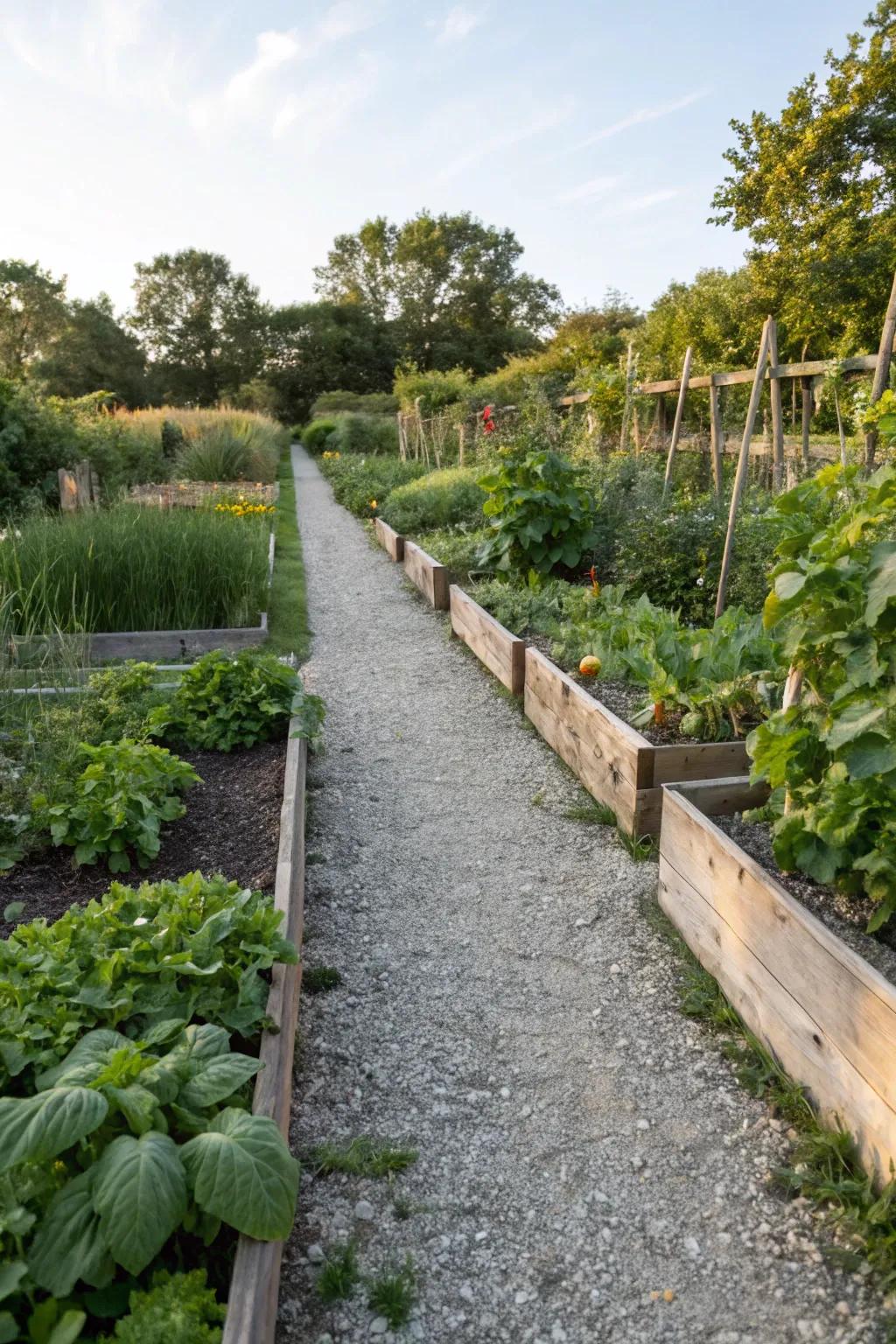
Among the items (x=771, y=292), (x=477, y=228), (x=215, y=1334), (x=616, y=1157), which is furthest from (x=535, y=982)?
(x=477, y=228)

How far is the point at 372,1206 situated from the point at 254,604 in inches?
193

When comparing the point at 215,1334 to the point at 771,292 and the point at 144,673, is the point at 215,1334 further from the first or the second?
the point at 771,292

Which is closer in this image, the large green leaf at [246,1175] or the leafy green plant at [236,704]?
the large green leaf at [246,1175]

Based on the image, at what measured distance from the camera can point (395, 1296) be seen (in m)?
1.84

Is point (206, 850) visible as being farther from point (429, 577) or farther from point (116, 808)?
point (429, 577)

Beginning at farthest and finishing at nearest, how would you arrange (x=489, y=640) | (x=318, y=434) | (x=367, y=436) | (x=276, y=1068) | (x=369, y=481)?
(x=318, y=434)
(x=367, y=436)
(x=369, y=481)
(x=489, y=640)
(x=276, y=1068)

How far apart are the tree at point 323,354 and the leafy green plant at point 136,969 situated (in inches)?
1739

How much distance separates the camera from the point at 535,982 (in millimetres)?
2951

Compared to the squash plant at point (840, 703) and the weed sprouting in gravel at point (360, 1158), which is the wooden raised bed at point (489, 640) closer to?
→ the squash plant at point (840, 703)

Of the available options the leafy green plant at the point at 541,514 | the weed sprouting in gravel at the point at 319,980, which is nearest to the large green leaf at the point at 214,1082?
the weed sprouting in gravel at the point at 319,980

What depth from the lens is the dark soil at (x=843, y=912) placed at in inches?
91.4

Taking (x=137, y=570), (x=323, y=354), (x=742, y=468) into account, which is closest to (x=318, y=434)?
(x=323, y=354)

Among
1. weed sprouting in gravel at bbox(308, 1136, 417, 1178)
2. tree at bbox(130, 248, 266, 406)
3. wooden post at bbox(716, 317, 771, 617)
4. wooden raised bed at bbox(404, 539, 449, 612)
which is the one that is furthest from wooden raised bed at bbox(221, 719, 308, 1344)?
tree at bbox(130, 248, 266, 406)

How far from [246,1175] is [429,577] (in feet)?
22.5
